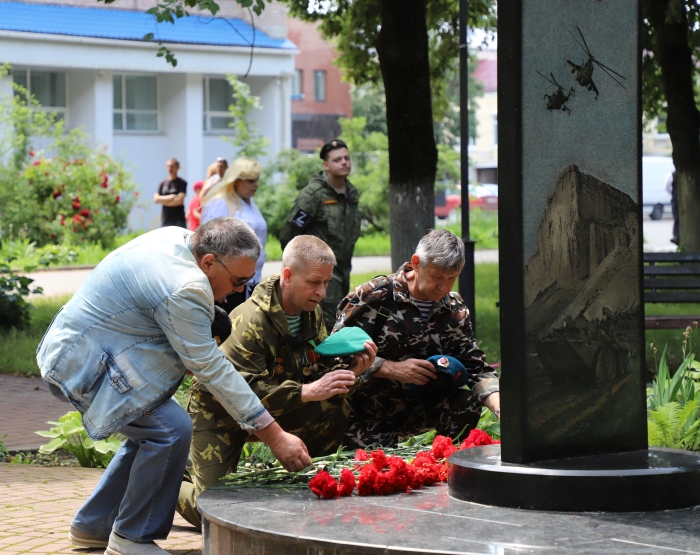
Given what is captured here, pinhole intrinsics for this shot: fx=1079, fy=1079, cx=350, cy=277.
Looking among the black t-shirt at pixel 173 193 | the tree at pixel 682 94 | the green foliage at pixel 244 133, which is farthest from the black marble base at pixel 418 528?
the green foliage at pixel 244 133

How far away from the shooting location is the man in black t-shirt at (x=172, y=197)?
17469mm

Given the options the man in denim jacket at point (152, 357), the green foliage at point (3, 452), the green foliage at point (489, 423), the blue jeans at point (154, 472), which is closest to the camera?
the man in denim jacket at point (152, 357)

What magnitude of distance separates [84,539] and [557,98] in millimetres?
2719

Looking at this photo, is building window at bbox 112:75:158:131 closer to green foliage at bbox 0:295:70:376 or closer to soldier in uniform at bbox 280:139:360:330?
green foliage at bbox 0:295:70:376

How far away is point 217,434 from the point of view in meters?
4.76

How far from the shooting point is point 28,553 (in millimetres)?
4590

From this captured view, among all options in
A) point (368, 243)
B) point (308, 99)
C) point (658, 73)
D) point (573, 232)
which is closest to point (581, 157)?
point (573, 232)

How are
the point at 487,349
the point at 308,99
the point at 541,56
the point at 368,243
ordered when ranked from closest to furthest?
the point at 541,56 < the point at 487,349 < the point at 368,243 < the point at 308,99

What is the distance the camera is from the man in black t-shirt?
57.3 ft

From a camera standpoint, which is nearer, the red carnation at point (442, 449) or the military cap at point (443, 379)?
the red carnation at point (442, 449)

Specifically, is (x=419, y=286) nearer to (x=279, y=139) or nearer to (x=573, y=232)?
(x=573, y=232)

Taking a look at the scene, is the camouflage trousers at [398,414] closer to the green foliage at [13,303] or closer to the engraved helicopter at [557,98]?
the engraved helicopter at [557,98]

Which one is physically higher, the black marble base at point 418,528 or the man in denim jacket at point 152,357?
the man in denim jacket at point 152,357

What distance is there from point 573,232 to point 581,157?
30 centimetres
